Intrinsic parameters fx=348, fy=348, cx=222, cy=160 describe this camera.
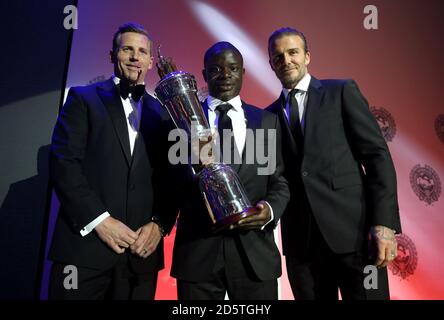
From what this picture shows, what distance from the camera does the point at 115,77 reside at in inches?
73.8

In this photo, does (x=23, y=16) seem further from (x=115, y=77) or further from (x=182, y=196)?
(x=182, y=196)

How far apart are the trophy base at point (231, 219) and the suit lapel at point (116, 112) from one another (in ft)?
1.81

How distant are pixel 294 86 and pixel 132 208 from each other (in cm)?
108

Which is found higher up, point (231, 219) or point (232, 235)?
point (231, 219)

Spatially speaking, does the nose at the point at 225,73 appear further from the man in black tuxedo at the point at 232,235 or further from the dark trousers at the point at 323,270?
the dark trousers at the point at 323,270

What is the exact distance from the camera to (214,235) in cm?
158

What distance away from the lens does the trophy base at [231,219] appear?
139 cm

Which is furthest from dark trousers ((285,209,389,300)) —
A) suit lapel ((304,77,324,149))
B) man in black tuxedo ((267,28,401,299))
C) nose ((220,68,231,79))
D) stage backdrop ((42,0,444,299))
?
stage backdrop ((42,0,444,299))

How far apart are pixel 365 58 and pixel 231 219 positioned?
2.42 metres

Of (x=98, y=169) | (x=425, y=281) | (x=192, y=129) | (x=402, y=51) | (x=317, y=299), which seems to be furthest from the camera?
(x=402, y=51)

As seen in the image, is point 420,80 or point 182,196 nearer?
point 182,196

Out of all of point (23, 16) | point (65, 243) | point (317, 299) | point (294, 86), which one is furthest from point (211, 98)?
point (23, 16)

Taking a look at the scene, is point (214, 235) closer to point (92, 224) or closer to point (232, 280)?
point (232, 280)

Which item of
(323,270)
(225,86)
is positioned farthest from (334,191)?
(225,86)
